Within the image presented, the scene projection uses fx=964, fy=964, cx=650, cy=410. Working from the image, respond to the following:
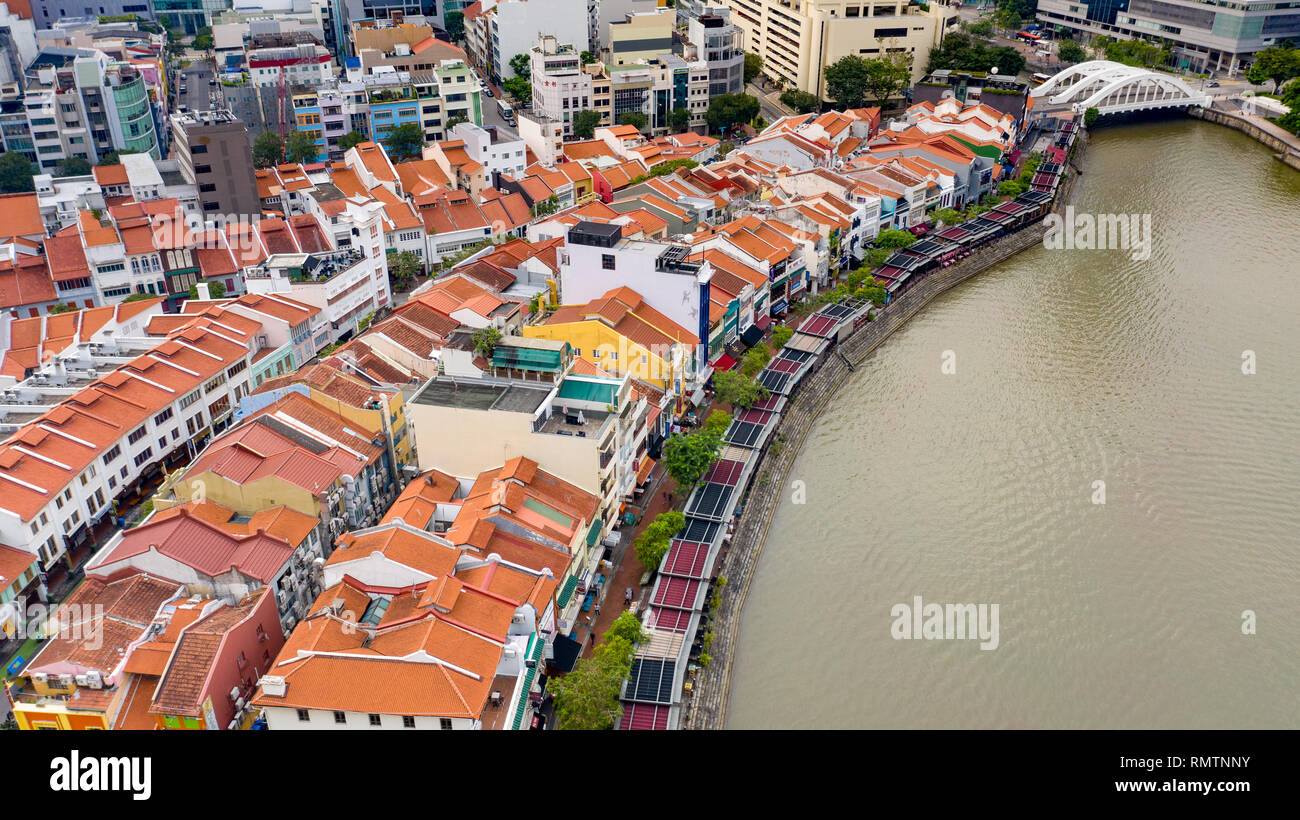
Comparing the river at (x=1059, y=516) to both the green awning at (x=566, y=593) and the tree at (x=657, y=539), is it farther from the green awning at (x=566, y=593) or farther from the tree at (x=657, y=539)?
the green awning at (x=566, y=593)

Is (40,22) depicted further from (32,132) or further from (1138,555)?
(1138,555)

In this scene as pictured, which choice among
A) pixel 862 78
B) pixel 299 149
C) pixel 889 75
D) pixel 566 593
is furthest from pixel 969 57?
pixel 566 593

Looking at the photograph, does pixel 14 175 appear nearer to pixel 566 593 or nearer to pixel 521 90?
pixel 521 90

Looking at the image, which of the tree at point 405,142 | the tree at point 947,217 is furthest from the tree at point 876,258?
the tree at point 405,142

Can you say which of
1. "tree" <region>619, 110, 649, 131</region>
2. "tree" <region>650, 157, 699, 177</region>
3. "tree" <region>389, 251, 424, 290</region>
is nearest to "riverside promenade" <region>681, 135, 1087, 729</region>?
"tree" <region>650, 157, 699, 177</region>
